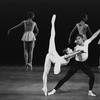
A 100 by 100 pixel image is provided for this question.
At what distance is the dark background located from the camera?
1515cm

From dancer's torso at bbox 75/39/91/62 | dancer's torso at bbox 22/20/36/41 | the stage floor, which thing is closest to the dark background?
the stage floor

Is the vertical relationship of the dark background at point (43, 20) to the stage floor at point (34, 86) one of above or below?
above

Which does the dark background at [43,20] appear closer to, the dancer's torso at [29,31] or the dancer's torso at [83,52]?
the dancer's torso at [29,31]

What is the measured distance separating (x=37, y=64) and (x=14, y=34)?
6.13 ft

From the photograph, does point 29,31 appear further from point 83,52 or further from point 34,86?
point 83,52

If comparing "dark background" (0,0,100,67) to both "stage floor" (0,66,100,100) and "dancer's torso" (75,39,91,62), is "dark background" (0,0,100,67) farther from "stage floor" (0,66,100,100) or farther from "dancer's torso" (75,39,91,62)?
"dancer's torso" (75,39,91,62)

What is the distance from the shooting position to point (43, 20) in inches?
599

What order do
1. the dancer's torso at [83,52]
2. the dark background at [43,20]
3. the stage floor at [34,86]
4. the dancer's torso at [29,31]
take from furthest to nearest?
1. the dark background at [43,20]
2. the dancer's torso at [29,31]
3. the stage floor at [34,86]
4. the dancer's torso at [83,52]

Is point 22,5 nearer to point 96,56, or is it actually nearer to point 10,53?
point 10,53

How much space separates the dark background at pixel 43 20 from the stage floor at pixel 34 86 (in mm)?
2684

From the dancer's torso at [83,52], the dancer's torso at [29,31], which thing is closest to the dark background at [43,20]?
the dancer's torso at [29,31]

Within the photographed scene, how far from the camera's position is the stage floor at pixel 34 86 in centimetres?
827

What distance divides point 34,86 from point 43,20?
235 inches

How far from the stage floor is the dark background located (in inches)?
106
